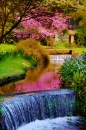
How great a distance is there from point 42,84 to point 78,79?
10.8 feet

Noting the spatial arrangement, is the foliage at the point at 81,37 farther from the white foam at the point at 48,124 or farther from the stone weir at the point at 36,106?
the white foam at the point at 48,124

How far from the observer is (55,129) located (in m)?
11.2

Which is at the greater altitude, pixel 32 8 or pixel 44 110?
pixel 32 8

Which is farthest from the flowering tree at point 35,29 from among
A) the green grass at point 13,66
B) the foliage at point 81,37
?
the foliage at point 81,37

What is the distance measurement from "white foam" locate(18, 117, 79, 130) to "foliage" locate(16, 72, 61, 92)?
2.95m

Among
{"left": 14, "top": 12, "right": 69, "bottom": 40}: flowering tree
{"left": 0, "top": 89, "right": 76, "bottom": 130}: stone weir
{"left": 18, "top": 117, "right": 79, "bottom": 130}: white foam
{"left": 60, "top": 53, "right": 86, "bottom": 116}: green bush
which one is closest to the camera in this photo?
{"left": 0, "top": 89, "right": 76, "bottom": 130}: stone weir

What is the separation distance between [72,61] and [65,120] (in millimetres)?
4440

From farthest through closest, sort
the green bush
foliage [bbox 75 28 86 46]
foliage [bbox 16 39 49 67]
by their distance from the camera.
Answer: foliage [bbox 75 28 86 46] < foliage [bbox 16 39 49 67] < the green bush

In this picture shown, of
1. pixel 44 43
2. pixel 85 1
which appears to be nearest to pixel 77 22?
pixel 85 1

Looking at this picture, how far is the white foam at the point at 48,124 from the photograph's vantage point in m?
11.3

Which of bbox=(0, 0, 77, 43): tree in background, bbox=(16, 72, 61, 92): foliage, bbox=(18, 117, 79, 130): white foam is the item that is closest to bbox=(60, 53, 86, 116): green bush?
bbox=(18, 117, 79, 130): white foam

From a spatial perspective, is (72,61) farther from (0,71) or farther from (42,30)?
(42,30)

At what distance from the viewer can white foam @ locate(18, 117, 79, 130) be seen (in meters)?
11.3

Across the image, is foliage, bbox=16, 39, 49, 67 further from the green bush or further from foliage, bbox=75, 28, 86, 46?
foliage, bbox=75, 28, 86, 46
